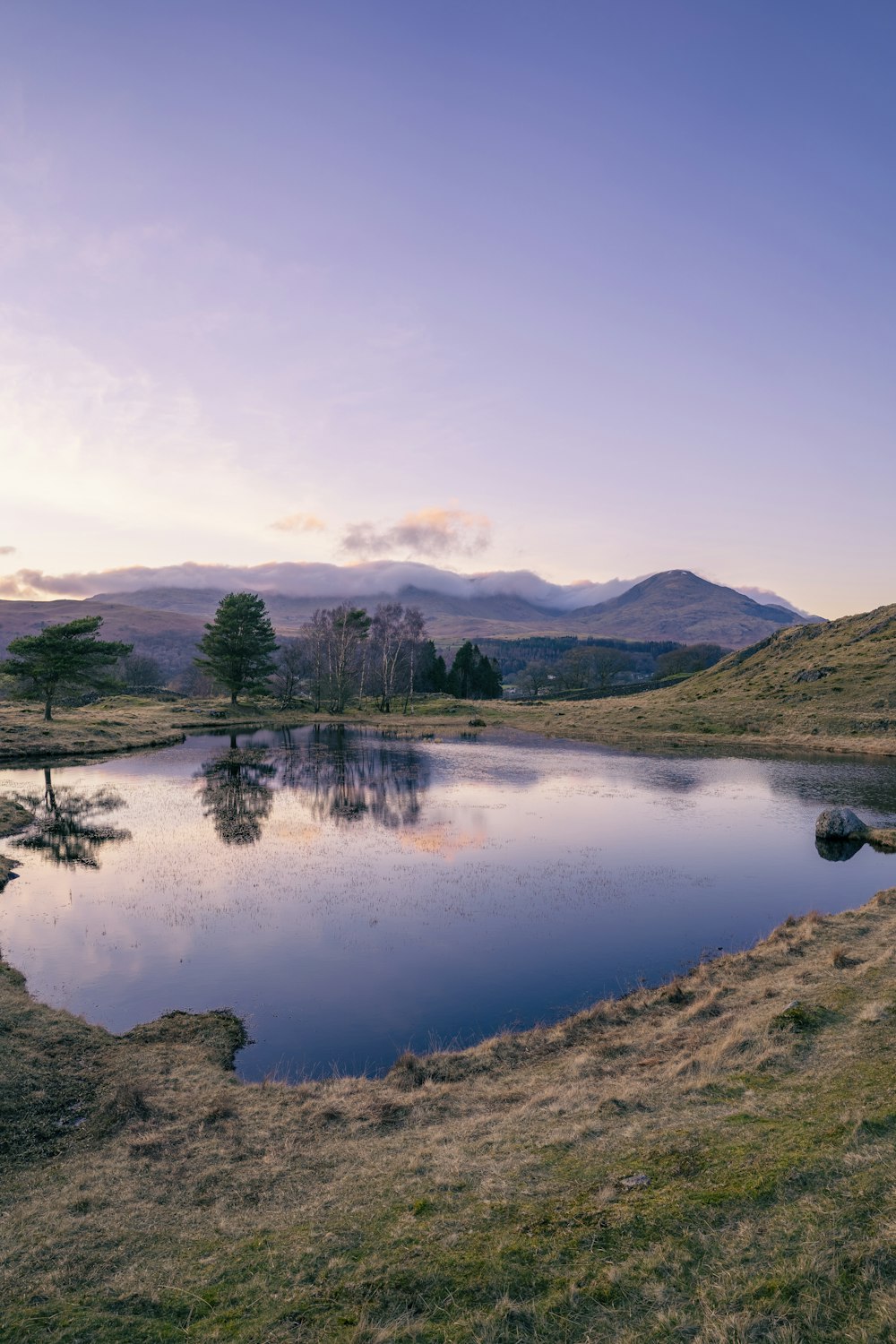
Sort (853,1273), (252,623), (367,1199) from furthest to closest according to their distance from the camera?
1. (252,623)
2. (367,1199)
3. (853,1273)

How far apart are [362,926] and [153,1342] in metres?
18.2

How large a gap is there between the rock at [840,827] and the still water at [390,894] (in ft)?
4.58

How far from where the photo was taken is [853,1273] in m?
7.52

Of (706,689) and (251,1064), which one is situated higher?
(706,689)

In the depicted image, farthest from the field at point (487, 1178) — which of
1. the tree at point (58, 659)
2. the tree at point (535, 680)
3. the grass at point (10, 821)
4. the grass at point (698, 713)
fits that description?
the tree at point (535, 680)

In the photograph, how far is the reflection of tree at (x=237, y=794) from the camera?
40.8m

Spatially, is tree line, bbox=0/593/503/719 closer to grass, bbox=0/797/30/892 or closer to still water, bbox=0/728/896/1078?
still water, bbox=0/728/896/1078

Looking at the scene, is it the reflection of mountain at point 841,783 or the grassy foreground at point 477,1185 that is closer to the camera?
the grassy foreground at point 477,1185

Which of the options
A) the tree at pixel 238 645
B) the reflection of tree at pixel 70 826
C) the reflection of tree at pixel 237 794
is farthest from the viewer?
the tree at pixel 238 645

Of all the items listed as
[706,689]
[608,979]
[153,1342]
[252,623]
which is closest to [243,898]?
[608,979]

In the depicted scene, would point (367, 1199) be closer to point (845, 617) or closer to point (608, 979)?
point (608, 979)

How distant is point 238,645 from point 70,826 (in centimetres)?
7302

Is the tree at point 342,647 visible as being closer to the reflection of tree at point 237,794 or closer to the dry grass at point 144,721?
A: the dry grass at point 144,721

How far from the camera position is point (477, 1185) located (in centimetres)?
1038
